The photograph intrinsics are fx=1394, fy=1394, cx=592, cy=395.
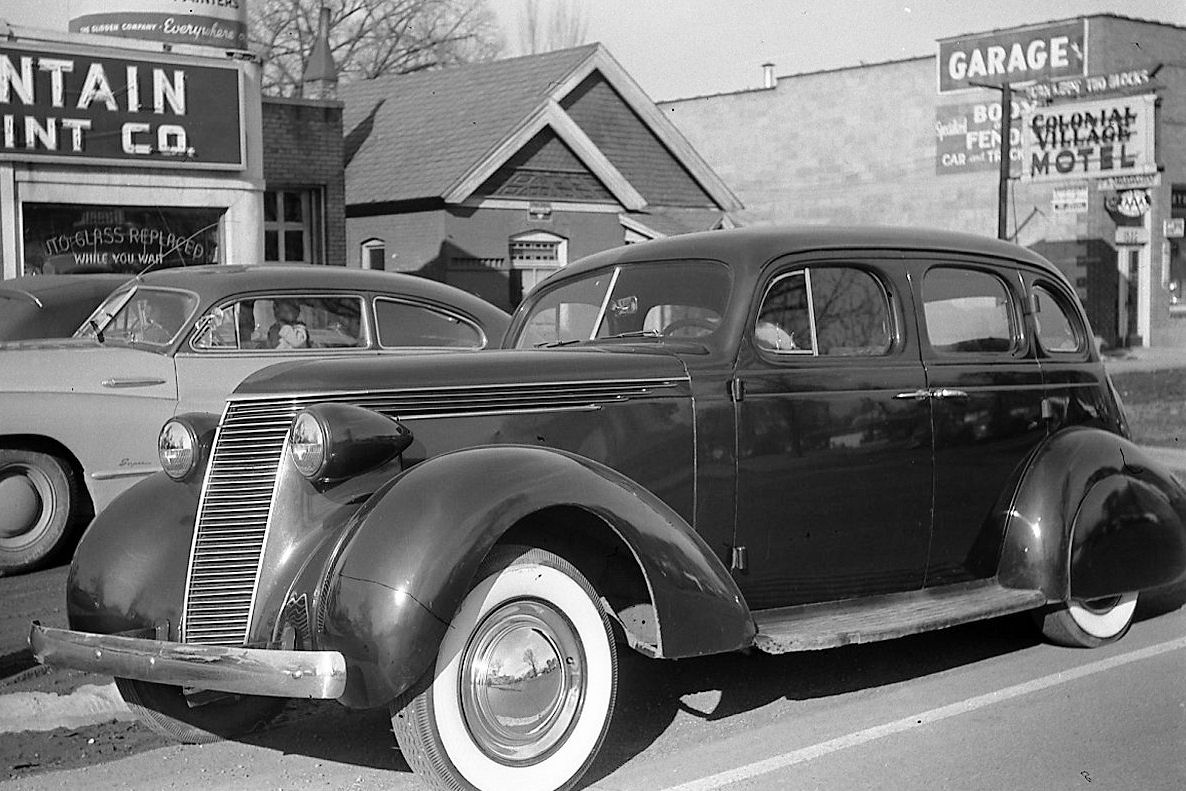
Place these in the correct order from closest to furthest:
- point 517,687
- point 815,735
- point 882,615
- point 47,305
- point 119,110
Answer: point 517,687 → point 815,735 → point 882,615 → point 47,305 → point 119,110

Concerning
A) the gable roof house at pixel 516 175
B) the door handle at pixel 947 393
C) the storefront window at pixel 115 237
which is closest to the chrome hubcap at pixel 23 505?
the door handle at pixel 947 393

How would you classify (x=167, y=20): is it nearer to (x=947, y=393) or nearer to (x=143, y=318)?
(x=143, y=318)

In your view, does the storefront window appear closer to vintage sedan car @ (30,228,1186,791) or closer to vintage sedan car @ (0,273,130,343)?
vintage sedan car @ (0,273,130,343)

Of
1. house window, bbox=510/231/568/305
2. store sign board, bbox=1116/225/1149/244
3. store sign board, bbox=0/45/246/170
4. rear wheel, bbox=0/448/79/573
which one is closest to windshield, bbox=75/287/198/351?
rear wheel, bbox=0/448/79/573

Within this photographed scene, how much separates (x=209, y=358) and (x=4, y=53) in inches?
265

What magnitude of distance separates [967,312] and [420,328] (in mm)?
3940

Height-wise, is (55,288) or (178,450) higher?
(55,288)

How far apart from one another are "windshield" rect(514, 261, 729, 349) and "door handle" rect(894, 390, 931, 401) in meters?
0.84

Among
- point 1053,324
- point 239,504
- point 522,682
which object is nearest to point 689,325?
point 522,682

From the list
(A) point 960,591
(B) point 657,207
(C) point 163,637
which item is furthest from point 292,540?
(B) point 657,207

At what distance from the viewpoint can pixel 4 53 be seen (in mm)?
13172

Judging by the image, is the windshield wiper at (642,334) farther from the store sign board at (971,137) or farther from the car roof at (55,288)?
the store sign board at (971,137)

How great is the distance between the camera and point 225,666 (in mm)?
3846

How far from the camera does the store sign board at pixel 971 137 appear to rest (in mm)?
26948
